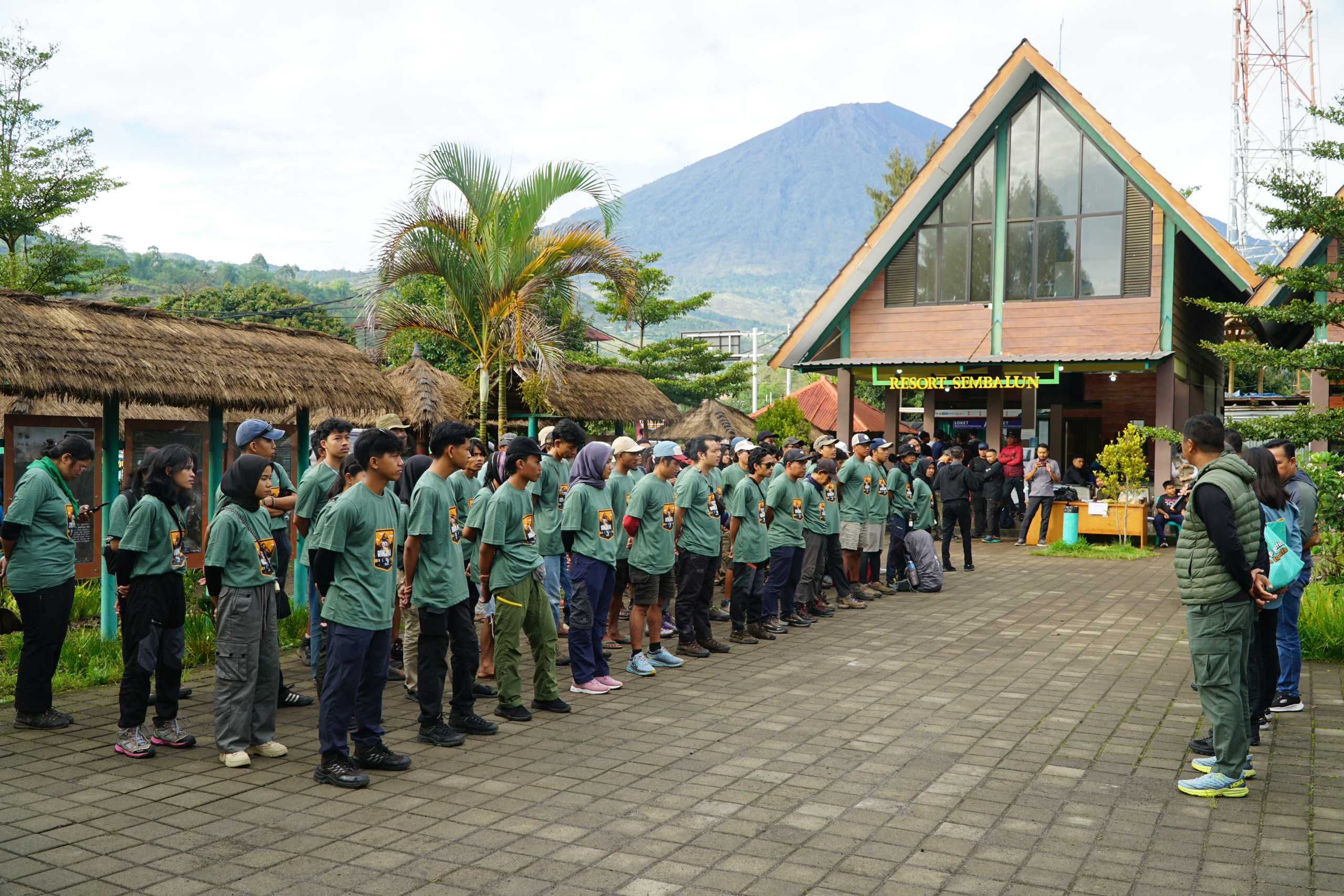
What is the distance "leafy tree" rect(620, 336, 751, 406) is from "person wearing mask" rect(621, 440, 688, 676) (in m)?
30.9

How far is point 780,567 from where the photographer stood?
9.81m

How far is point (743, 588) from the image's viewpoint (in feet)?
30.5

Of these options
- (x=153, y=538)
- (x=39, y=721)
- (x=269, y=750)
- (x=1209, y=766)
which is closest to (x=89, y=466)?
(x=39, y=721)

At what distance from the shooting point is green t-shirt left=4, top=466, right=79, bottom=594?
625 centimetres

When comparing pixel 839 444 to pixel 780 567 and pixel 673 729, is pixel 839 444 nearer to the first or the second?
pixel 780 567

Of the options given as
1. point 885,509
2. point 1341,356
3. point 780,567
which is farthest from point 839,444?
point 1341,356

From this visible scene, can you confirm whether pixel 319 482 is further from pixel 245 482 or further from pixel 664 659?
pixel 664 659

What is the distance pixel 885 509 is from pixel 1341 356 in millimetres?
4995

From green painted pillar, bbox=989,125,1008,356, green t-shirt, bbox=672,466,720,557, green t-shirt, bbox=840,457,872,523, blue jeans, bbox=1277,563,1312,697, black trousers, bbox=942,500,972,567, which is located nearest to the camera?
blue jeans, bbox=1277,563,1312,697

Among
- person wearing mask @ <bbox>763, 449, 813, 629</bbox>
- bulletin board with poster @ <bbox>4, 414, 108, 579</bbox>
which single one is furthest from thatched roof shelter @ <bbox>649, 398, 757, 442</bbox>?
bulletin board with poster @ <bbox>4, 414, 108, 579</bbox>

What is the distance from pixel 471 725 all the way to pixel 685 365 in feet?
113

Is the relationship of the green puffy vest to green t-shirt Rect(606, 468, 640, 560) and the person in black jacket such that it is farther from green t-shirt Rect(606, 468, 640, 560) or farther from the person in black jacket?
the person in black jacket

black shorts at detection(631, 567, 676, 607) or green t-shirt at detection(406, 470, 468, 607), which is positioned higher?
green t-shirt at detection(406, 470, 468, 607)

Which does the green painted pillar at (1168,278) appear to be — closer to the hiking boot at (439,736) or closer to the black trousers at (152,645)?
the hiking boot at (439,736)
